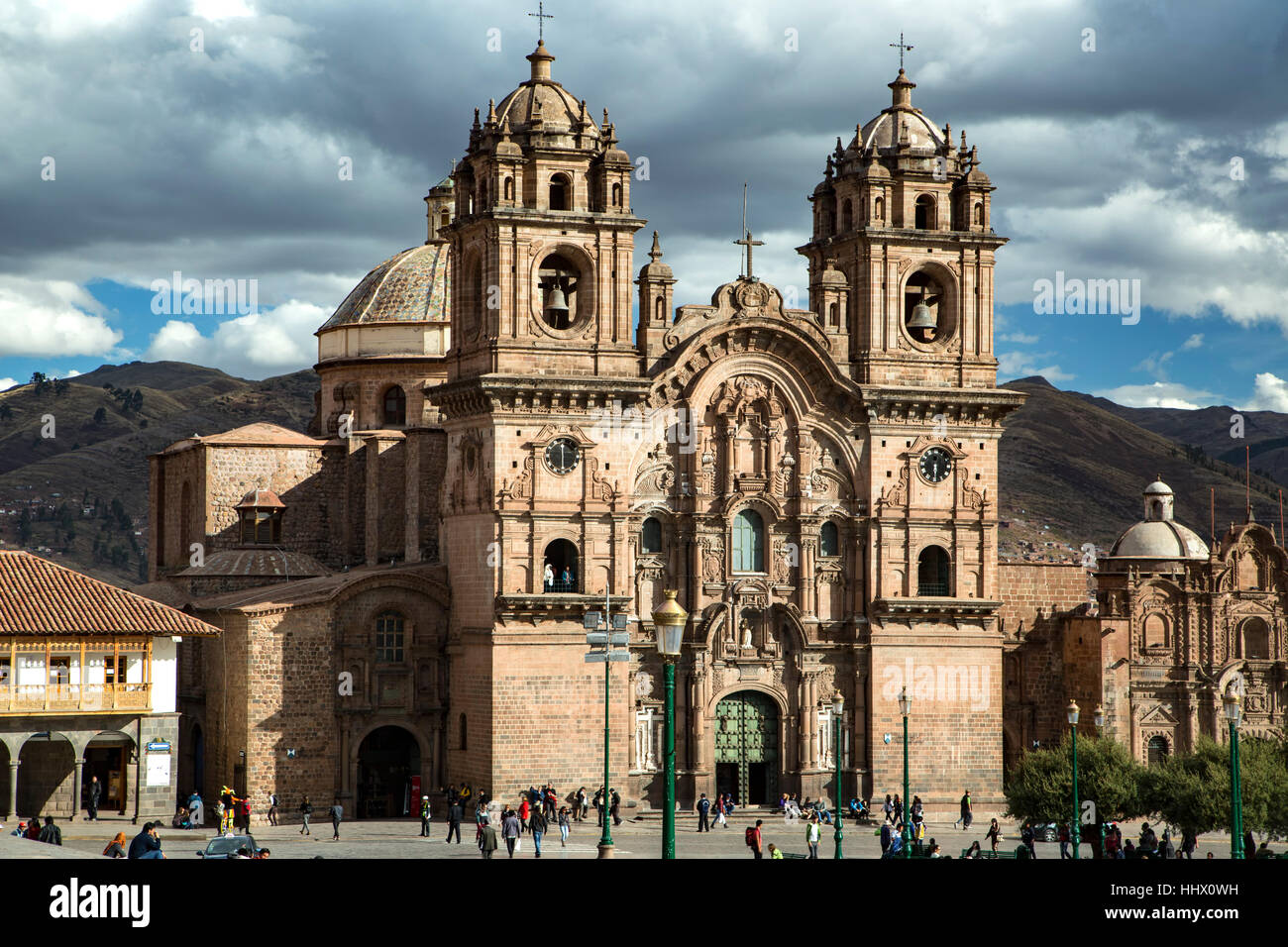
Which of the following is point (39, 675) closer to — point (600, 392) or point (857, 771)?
point (600, 392)

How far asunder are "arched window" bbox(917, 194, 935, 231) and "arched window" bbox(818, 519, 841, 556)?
1000cm

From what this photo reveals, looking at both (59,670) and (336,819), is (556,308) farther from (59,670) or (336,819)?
(59,670)

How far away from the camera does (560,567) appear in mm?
57375

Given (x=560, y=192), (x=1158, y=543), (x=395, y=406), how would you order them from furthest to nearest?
1. (x=395, y=406)
2. (x=1158, y=543)
3. (x=560, y=192)

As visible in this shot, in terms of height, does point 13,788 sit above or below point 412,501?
below

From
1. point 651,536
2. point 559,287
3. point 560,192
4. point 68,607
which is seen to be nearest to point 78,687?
point 68,607

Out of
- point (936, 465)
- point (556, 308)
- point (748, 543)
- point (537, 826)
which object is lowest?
point (537, 826)

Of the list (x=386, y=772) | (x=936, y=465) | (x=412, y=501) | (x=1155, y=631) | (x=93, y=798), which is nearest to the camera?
(x=93, y=798)

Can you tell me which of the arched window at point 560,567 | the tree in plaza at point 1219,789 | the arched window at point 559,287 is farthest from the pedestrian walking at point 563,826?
the tree in plaza at point 1219,789

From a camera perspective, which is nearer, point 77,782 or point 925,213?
point 77,782

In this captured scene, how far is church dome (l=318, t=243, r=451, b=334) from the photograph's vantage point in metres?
70.7

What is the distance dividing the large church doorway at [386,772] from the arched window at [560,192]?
1646cm

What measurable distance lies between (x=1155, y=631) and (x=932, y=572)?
994 cm

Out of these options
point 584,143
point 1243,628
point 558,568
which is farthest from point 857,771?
point 584,143
